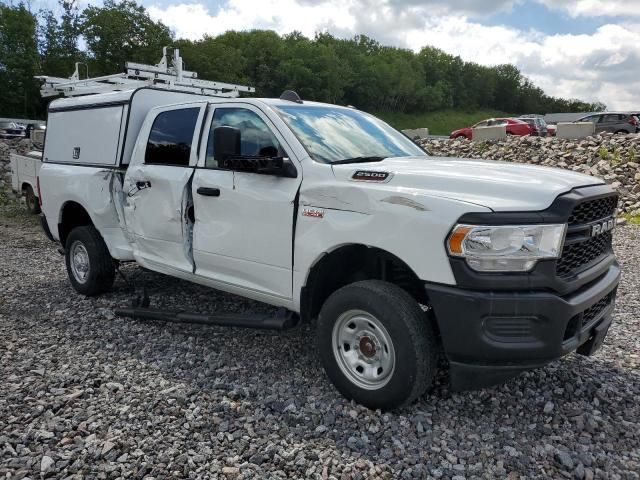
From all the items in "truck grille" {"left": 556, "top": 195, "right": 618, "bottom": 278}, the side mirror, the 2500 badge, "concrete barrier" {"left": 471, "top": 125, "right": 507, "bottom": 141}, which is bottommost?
"truck grille" {"left": 556, "top": 195, "right": 618, "bottom": 278}

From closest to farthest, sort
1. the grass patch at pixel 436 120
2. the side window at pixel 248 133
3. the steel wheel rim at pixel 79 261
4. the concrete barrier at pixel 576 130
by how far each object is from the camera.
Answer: the side window at pixel 248 133
the steel wheel rim at pixel 79 261
the concrete barrier at pixel 576 130
the grass patch at pixel 436 120

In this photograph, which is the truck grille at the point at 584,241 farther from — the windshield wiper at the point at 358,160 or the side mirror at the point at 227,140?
the side mirror at the point at 227,140

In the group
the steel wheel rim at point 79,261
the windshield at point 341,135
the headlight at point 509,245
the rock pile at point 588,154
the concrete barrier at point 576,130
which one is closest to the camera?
the headlight at point 509,245

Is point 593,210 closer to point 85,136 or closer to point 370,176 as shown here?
point 370,176

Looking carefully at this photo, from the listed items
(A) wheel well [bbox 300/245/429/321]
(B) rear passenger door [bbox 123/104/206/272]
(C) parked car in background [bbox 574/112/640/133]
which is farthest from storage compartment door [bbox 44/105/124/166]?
(C) parked car in background [bbox 574/112/640/133]

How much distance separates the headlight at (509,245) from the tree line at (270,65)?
61.8 ft

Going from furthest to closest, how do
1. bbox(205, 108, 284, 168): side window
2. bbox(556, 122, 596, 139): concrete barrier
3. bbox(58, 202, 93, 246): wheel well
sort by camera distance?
bbox(556, 122, 596, 139): concrete barrier < bbox(58, 202, 93, 246): wheel well < bbox(205, 108, 284, 168): side window

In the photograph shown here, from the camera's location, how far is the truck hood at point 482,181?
9.91 feet

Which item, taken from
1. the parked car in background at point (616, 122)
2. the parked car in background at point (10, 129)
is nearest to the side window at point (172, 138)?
the parked car in background at point (616, 122)

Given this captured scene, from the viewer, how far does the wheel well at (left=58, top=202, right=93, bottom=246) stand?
6.29m

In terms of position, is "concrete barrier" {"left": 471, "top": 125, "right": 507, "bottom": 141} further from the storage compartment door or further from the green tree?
the green tree

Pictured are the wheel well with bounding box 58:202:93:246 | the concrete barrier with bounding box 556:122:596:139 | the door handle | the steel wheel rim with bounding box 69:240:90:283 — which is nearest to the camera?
the door handle

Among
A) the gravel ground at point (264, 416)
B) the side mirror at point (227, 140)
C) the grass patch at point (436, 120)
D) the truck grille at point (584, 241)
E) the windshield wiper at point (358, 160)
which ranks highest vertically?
the grass patch at point (436, 120)

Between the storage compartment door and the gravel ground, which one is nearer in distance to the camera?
the gravel ground
